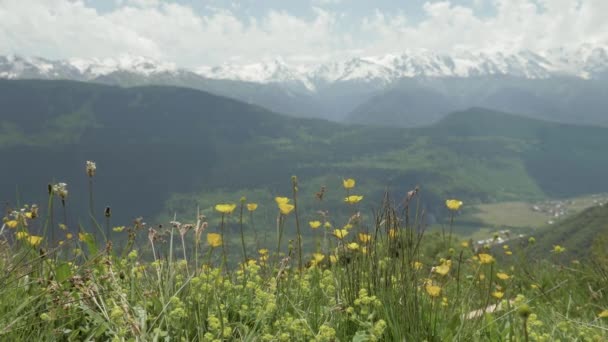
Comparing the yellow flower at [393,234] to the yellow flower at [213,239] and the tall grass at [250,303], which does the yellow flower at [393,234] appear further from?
the yellow flower at [213,239]

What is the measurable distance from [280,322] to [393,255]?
0.92 meters

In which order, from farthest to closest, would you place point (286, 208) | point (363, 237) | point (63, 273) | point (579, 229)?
point (579, 229) < point (363, 237) < point (286, 208) < point (63, 273)

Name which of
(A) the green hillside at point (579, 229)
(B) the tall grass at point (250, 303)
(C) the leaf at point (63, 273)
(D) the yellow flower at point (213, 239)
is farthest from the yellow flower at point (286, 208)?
(A) the green hillside at point (579, 229)

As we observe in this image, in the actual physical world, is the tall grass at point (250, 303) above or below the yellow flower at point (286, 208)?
below

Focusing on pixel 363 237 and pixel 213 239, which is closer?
pixel 213 239

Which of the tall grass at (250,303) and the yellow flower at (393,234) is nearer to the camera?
the tall grass at (250,303)

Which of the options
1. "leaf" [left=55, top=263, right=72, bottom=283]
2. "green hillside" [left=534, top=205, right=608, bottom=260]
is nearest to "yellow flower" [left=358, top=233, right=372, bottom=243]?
"leaf" [left=55, top=263, right=72, bottom=283]

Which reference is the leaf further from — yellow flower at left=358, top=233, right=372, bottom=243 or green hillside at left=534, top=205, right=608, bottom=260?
green hillside at left=534, top=205, right=608, bottom=260

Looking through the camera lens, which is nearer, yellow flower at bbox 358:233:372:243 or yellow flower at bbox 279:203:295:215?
yellow flower at bbox 279:203:295:215

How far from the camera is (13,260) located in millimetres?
3590

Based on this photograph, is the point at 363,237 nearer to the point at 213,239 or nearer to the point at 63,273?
the point at 213,239

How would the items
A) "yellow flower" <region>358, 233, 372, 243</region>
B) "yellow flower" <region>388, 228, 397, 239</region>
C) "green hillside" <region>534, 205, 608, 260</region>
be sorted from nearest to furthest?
"yellow flower" <region>388, 228, 397, 239</region> < "yellow flower" <region>358, 233, 372, 243</region> < "green hillside" <region>534, 205, 608, 260</region>

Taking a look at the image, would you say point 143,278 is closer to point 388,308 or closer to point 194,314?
point 194,314

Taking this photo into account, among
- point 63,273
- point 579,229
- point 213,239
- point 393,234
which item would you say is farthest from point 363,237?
point 579,229
